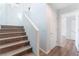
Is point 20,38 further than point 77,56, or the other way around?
point 20,38

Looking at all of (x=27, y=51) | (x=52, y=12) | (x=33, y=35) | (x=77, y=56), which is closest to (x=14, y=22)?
(x=33, y=35)

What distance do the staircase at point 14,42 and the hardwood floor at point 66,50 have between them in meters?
0.30

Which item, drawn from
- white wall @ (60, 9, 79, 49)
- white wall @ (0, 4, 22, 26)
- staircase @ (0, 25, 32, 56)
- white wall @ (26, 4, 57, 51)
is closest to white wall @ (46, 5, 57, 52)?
white wall @ (26, 4, 57, 51)

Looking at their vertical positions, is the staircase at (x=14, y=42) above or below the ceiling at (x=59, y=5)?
below

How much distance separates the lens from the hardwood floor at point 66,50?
178cm

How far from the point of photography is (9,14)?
5.73ft

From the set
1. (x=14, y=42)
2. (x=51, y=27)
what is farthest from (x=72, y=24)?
(x=14, y=42)

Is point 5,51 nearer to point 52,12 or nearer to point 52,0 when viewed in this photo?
point 52,12

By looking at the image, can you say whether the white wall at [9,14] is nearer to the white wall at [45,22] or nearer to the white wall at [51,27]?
the white wall at [45,22]

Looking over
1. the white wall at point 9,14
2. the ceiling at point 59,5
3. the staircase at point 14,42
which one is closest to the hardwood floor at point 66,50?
the staircase at point 14,42

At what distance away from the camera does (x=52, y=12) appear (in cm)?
180

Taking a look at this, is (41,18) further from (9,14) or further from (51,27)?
(9,14)

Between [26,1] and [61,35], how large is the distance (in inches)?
31.0

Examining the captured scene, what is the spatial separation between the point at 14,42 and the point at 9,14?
457mm
